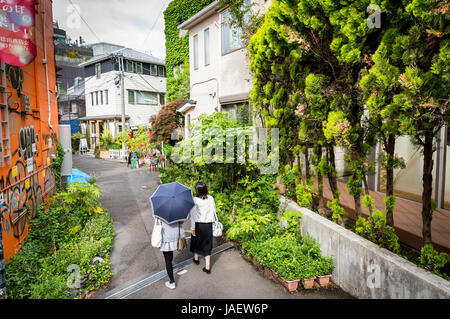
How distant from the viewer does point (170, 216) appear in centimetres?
494

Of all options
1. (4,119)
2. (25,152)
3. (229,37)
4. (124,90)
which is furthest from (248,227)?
(124,90)

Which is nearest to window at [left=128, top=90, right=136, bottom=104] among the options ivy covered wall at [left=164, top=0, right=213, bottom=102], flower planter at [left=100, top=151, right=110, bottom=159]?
flower planter at [left=100, top=151, right=110, bottom=159]

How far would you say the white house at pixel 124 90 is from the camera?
99.9ft

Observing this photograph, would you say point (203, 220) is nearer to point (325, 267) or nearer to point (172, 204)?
point (172, 204)

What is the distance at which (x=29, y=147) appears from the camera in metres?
7.21

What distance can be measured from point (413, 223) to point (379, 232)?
6.07 ft

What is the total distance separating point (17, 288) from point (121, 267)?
1.78 metres

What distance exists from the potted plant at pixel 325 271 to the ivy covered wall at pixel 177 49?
16763mm

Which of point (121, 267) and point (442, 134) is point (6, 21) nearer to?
point (121, 267)

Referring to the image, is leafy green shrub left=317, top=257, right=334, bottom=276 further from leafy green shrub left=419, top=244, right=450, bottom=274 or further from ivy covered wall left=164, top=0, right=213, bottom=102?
ivy covered wall left=164, top=0, right=213, bottom=102

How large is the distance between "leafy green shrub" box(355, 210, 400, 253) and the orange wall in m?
6.31

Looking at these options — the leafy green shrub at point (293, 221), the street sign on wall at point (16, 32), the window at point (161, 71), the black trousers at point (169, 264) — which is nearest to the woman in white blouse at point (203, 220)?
the black trousers at point (169, 264)

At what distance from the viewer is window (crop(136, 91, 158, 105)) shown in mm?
31845
